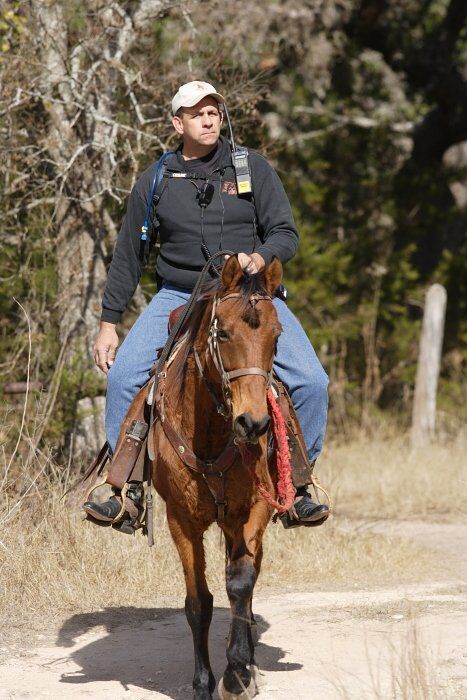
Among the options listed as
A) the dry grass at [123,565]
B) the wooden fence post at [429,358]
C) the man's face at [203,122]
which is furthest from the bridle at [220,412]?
the wooden fence post at [429,358]

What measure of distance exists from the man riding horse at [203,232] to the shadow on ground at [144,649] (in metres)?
0.80

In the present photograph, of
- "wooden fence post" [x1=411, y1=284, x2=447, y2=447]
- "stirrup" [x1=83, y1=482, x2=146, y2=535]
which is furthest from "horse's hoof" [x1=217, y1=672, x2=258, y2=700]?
"wooden fence post" [x1=411, y1=284, x2=447, y2=447]

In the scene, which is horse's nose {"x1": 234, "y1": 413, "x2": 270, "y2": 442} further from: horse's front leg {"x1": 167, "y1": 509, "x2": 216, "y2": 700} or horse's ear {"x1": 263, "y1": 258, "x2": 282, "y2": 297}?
horse's front leg {"x1": 167, "y1": 509, "x2": 216, "y2": 700}

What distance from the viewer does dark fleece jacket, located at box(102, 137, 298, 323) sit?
5570 millimetres

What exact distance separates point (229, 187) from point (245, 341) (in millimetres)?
1517

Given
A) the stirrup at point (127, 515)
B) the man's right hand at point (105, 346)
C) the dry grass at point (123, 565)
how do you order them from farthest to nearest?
the dry grass at point (123, 565), the man's right hand at point (105, 346), the stirrup at point (127, 515)

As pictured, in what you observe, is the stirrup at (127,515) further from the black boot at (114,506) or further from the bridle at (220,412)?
the bridle at (220,412)

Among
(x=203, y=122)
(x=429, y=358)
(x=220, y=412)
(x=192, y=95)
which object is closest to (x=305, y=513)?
(x=220, y=412)

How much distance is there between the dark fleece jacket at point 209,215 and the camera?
18.3 feet

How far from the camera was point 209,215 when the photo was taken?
18.3 feet

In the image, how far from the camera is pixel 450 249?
53.8 ft

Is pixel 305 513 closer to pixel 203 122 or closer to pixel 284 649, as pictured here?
pixel 284 649

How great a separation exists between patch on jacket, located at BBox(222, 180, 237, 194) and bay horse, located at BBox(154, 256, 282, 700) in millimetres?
869

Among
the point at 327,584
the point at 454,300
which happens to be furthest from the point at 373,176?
the point at 327,584
